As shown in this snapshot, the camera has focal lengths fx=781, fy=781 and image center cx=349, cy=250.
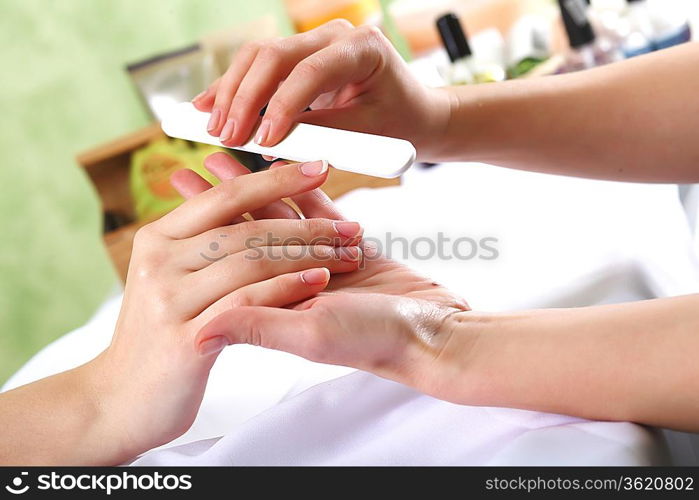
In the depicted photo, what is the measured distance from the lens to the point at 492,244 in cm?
95

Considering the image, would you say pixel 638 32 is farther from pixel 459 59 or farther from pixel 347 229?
pixel 347 229

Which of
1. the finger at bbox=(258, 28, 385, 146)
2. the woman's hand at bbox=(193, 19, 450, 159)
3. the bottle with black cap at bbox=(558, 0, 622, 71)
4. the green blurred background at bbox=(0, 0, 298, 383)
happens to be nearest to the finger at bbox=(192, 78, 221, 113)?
the woman's hand at bbox=(193, 19, 450, 159)

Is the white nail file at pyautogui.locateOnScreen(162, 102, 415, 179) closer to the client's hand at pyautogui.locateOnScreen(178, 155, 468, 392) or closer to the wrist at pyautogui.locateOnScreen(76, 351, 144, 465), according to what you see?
the client's hand at pyautogui.locateOnScreen(178, 155, 468, 392)

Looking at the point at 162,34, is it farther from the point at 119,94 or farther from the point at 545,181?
the point at 545,181

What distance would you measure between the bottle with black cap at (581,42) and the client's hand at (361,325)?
0.92 metres

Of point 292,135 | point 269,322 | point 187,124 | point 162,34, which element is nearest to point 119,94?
point 162,34

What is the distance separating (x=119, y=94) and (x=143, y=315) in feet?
4.26

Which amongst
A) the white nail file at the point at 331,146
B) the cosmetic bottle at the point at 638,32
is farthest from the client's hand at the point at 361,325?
the cosmetic bottle at the point at 638,32

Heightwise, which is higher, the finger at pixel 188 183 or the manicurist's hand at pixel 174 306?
the finger at pixel 188 183

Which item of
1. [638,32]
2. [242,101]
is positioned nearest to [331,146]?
[242,101]

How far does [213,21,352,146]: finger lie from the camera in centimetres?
75

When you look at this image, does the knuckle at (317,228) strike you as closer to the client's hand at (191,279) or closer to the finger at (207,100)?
the client's hand at (191,279)

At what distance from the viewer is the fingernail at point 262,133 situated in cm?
72

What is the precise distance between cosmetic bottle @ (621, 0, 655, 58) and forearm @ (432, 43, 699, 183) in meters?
0.62
